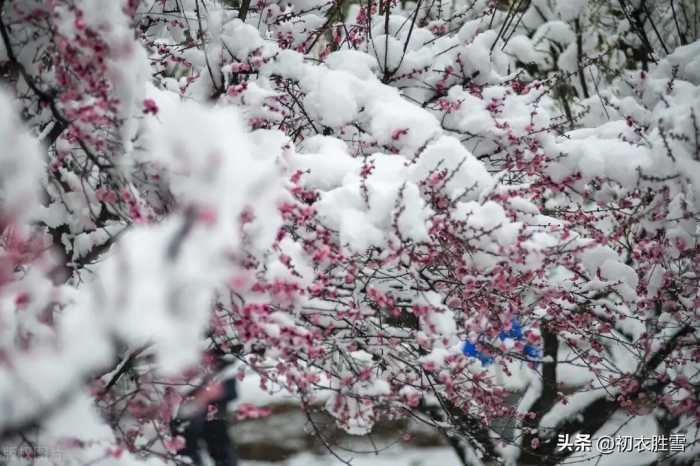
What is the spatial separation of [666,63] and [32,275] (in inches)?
153

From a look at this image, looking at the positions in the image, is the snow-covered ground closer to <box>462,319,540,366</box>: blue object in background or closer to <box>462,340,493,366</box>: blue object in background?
<box>462,319,540,366</box>: blue object in background

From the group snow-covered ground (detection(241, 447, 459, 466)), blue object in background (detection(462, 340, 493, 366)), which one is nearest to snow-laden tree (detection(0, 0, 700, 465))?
blue object in background (detection(462, 340, 493, 366))

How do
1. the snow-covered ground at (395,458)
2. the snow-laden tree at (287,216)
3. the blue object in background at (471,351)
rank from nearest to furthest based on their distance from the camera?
the snow-laden tree at (287,216)
the blue object in background at (471,351)
the snow-covered ground at (395,458)

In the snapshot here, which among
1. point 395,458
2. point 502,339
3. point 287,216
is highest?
point 287,216

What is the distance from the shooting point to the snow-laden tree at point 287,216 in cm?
121

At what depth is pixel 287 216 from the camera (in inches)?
87.2

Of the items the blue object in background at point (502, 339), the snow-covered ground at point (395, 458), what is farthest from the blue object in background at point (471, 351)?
the snow-covered ground at point (395, 458)

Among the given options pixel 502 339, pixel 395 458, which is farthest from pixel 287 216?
pixel 395 458

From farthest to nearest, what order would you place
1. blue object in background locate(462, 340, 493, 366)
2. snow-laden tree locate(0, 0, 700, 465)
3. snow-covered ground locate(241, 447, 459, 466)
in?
snow-covered ground locate(241, 447, 459, 466) < blue object in background locate(462, 340, 493, 366) < snow-laden tree locate(0, 0, 700, 465)

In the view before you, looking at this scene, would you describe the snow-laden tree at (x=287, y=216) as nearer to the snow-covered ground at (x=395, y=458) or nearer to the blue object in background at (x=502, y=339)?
the blue object in background at (x=502, y=339)

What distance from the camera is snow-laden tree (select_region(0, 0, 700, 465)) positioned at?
1210 mm

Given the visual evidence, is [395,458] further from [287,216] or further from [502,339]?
[287,216]

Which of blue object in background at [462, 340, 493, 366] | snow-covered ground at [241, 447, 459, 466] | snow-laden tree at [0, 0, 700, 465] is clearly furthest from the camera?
snow-covered ground at [241, 447, 459, 466]

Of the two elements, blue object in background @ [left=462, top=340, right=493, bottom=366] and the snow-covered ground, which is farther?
the snow-covered ground
